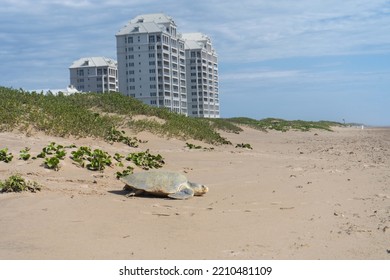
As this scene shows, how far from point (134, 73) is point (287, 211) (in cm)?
7914

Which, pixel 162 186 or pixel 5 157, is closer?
pixel 162 186

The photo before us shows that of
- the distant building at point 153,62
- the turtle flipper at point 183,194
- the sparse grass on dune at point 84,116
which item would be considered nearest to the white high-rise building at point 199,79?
the distant building at point 153,62

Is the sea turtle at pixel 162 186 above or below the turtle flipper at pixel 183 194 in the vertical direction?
above

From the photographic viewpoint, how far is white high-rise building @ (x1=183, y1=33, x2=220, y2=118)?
101 meters

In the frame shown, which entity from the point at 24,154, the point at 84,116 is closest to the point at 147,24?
the point at 84,116

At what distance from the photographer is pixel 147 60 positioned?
8325 cm

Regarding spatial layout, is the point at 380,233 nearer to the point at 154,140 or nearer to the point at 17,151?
the point at 17,151

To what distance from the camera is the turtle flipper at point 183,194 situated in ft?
24.6

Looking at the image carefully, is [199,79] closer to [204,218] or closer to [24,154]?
[24,154]

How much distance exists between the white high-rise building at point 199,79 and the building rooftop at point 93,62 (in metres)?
17.5

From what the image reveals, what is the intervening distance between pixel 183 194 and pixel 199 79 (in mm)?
95321

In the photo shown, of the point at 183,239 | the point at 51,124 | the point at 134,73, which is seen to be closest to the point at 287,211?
the point at 183,239

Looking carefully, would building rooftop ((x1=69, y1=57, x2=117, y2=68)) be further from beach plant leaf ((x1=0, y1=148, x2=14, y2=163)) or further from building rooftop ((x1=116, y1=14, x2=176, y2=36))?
beach plant leaf ((x1=0, y1=148, x2=14, y2=163))

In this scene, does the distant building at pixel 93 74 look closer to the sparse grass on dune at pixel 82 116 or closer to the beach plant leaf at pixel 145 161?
the sparse grass on dune at pixel 82 116
